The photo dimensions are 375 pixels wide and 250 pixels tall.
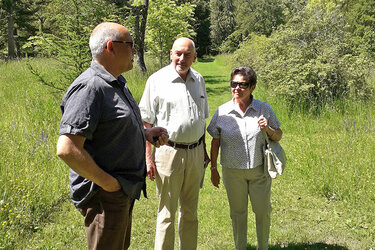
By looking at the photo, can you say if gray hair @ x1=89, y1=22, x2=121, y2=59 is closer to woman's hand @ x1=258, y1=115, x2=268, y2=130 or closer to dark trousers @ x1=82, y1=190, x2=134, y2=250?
dark trousers @ x1=82, y1=190, x2=134, y2=250

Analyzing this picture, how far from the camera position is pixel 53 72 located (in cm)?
845

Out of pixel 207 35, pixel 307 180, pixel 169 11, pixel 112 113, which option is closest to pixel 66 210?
pixel 112 113

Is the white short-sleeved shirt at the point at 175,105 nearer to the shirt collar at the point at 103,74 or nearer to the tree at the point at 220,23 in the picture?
the shirt collar at the point at 103,74

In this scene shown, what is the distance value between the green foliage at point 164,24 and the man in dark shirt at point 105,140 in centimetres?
1155

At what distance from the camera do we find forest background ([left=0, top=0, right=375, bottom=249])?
3.71m

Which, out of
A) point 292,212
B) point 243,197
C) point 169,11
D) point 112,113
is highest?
point 169,11

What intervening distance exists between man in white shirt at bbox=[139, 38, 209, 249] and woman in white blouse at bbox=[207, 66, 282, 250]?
0.86 ft

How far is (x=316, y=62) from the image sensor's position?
8.46 m

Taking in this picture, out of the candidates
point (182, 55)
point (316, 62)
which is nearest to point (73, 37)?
point (182, 55)

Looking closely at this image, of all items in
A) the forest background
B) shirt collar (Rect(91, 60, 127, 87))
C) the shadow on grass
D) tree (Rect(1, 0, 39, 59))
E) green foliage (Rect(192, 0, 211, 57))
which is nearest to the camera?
shirt collar (Rect(91, 60, 127, 87))

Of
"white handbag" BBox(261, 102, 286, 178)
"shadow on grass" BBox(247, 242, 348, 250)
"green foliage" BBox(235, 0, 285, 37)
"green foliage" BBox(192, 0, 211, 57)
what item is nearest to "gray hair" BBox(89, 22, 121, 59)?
"white handbag" BBox(261, 102, 286, 178)

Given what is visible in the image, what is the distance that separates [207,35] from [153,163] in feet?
152

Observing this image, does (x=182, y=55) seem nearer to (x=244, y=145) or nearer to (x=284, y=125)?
(x=244, y=145)

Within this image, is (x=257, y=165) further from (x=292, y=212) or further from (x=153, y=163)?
(x=292, y=212)
